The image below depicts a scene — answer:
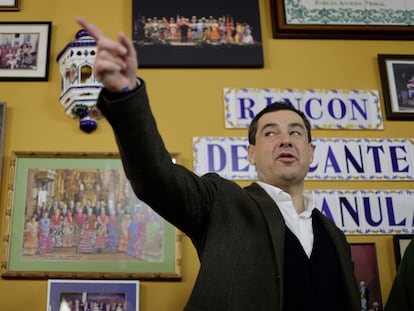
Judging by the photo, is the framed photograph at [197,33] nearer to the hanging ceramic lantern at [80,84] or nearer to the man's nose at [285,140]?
the hanging ceramic lantern at [80,84]

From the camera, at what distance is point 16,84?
201 centimetres

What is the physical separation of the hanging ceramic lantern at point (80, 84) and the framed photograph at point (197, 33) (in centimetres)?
18

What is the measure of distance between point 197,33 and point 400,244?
37.6 inches

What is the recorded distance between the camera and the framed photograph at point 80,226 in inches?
70.8

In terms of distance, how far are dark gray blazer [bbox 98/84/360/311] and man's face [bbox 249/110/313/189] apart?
100mm

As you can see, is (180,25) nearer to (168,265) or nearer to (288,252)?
(168,265)

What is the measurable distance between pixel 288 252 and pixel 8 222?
0.96m

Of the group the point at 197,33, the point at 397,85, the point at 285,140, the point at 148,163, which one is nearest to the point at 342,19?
the point at 397,85

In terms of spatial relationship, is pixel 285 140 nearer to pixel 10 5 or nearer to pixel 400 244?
pixel 400 244

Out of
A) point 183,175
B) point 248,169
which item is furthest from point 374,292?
point 183,175

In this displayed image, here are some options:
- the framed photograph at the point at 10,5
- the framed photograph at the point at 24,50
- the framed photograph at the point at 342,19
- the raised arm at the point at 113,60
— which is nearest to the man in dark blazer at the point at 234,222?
the raised arm at the point at 113,60

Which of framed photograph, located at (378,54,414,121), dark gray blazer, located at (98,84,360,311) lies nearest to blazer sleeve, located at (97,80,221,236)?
dark gray blazer, located at (98,84,360,311)

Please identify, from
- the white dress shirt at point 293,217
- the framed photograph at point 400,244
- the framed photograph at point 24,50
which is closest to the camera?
the white dress shirt at point 293,217

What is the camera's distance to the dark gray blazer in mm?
979
